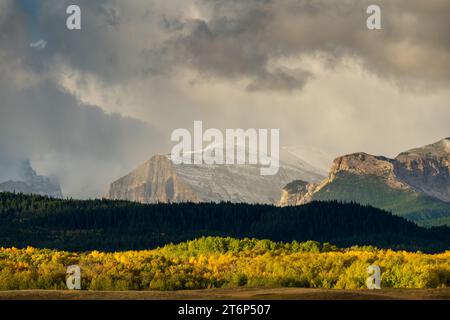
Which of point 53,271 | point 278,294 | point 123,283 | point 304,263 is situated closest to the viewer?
point 278,294

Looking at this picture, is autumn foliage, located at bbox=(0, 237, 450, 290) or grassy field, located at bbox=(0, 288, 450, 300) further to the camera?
autumn foliage, located at bbox=(0, 237, 450, 290)

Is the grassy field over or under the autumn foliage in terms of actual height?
under

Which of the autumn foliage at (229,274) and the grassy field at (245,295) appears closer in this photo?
the grassy field at (245,295)

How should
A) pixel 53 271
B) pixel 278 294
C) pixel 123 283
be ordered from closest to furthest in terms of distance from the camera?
1. pixel 278 294
2. pixel 123 283
3. pixel 53 271

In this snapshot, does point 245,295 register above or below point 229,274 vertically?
below

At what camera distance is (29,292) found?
60250 mm

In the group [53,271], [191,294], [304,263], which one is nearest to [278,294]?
[191,294]

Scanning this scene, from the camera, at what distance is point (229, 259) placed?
369 feet

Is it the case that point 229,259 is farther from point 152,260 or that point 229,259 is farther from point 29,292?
point 29,292

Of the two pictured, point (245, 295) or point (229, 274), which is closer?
point (245, 295)

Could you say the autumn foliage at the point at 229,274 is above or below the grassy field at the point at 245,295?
above
